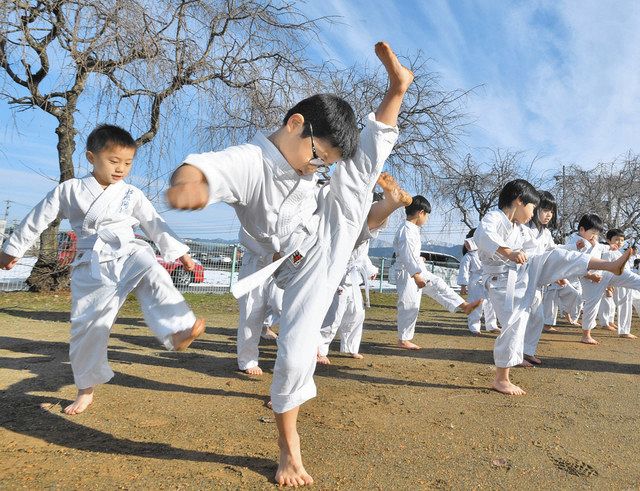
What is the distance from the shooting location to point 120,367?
391 cm

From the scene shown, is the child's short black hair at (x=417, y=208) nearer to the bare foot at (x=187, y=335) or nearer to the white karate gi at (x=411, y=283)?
the white karate gi at (x=411, y=283)

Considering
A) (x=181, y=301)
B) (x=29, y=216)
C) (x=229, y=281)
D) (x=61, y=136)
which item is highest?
(x=61, y=136)

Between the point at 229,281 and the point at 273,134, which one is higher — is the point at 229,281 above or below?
below

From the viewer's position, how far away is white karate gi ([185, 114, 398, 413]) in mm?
2092

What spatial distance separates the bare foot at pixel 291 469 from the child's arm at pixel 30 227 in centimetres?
211

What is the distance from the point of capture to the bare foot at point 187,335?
7.80 feet

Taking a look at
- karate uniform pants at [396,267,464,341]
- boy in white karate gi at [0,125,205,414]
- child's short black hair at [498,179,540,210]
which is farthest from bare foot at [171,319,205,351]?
karate uniform pants at [396,267,464,341]

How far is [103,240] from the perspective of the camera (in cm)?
294

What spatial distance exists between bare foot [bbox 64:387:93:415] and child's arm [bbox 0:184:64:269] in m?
0.92

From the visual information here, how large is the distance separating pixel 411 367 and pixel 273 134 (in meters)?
3.10

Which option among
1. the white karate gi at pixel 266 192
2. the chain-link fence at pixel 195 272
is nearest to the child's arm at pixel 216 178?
the white karate gi at pixel 266 192

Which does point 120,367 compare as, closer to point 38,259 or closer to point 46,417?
point 46,417

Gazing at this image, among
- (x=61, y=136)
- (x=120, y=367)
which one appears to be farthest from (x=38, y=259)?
(x=120, y=367)

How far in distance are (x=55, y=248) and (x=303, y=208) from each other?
8266 millimetres
